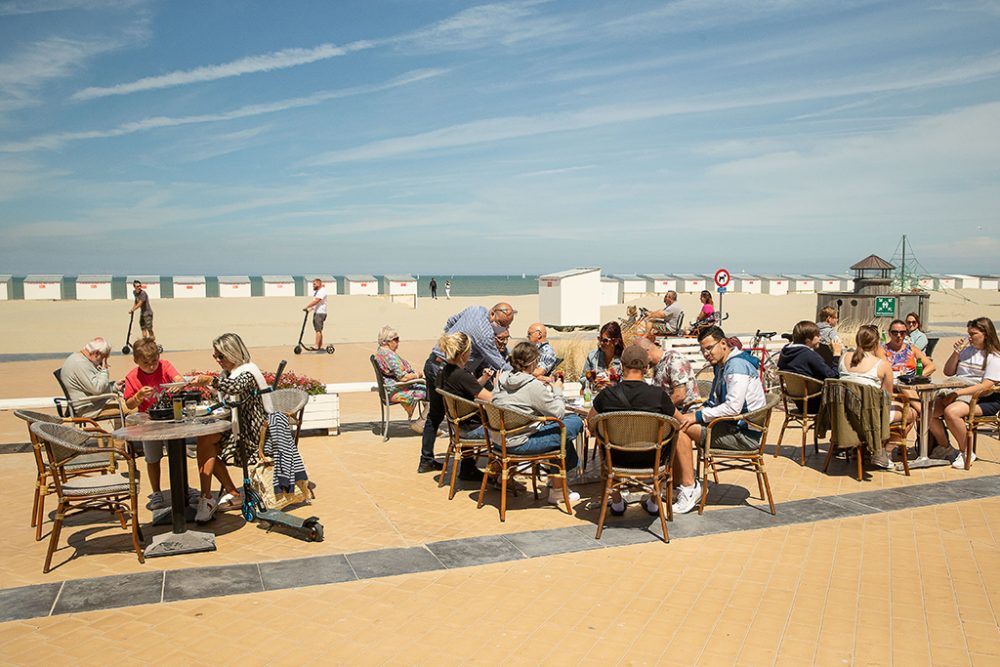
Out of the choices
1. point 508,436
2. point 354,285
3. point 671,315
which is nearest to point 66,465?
point 508,436

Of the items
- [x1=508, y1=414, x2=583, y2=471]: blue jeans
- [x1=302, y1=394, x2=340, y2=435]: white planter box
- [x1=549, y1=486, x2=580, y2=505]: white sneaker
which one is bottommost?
[x1=549, y1=486, x2=580, y2=505]: white sneaker

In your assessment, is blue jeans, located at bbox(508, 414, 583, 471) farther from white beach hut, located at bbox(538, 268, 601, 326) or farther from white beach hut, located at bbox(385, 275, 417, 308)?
white beach hut, located at bbox(385, 275, 417, 308)

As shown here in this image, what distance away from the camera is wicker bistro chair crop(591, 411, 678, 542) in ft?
16.6

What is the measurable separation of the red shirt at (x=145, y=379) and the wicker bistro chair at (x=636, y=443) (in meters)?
3.69

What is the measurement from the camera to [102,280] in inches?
1724

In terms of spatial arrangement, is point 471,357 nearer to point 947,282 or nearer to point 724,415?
point 724,415

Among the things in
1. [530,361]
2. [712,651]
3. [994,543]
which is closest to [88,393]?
[530,361]

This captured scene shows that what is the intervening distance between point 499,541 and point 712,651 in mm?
1826

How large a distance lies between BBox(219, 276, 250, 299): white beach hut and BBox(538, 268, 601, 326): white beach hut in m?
27.6

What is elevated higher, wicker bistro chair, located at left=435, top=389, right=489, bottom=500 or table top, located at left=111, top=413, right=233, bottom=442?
table top, located at left=111, top=413, right=233, bottom=442

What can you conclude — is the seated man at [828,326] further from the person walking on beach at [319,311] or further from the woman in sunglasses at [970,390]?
the person walking on beach at [319,311]

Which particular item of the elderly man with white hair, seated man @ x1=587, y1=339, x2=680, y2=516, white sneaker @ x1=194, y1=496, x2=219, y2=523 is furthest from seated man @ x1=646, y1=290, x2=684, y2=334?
white sneaker @ x1=194, y1=496, x2=219, y2=523

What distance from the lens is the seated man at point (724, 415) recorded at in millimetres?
5781

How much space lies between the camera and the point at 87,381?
703 cm
